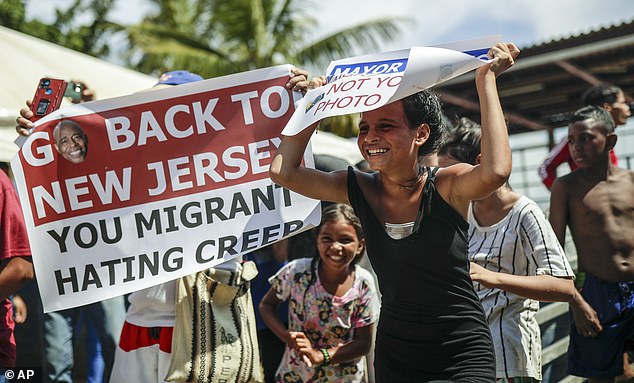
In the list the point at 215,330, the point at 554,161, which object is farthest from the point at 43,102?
the point at 554,161

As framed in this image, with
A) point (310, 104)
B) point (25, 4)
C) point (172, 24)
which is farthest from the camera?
point (172, 24)

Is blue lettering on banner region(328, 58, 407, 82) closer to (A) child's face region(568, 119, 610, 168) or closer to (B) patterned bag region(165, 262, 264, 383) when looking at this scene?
(B) patterned bag region(165, 262, 264, 383)

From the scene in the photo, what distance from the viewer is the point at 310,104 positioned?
240 cm

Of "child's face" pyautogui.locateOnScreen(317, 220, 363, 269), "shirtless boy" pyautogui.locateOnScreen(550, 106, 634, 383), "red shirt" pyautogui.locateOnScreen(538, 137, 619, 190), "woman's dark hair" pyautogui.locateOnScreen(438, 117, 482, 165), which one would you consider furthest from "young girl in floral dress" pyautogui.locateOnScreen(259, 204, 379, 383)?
"red shirt" pyautogui.locateOnScreen(538, 137, 619, 190)

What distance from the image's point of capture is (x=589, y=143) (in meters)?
3.74

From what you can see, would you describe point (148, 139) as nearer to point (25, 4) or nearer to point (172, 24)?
point (25, 4)

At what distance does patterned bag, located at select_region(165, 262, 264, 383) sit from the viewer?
8.74 feet

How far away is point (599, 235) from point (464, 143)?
1180mm

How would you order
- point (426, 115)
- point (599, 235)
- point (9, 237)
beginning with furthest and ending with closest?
1. point (599, 235)
2. point (9, 237)
3. point (426, 115)

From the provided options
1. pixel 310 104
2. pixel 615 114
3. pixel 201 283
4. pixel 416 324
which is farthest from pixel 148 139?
pixel 615 114

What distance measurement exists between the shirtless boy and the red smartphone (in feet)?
8.72

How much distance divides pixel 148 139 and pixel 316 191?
94 cm

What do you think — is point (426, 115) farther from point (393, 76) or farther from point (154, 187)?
point (154, 187)

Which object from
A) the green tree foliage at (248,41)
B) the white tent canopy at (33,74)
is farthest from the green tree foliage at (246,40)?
the white tent canopy at (33,74)
